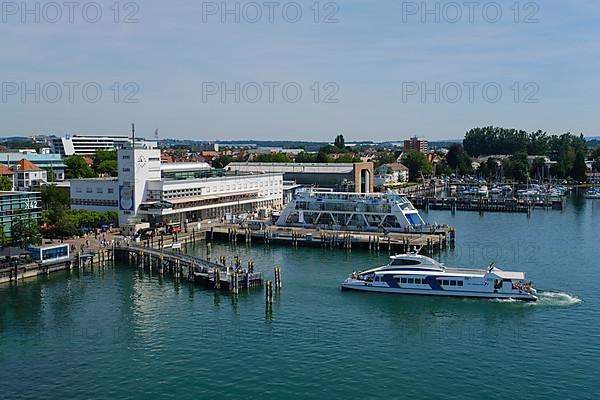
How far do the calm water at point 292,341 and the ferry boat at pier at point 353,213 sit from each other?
12.3 m

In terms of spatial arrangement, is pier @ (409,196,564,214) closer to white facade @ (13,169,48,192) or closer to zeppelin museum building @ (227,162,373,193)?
zeppelin museum building @ (227,162,373,193)

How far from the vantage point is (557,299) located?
90.1 ft

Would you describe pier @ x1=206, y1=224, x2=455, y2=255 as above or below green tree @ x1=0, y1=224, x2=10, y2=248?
below

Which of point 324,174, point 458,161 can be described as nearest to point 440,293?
point 324,174

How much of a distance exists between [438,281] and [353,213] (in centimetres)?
1802

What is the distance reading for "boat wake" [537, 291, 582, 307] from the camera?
88.0ft

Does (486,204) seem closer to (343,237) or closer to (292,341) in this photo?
(343,237)

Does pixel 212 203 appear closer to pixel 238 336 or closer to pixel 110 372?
pixel 238 336

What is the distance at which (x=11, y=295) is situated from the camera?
93.1ft

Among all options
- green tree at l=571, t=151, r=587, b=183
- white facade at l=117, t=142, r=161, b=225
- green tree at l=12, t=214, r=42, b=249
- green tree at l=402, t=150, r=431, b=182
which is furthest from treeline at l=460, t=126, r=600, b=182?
green tree at l=12, t=214, r=42, b=249

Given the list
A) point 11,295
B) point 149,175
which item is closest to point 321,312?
point 11,295

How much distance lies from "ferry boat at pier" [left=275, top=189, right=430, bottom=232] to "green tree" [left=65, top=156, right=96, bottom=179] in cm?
3303

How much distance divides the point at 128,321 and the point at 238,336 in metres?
4.50

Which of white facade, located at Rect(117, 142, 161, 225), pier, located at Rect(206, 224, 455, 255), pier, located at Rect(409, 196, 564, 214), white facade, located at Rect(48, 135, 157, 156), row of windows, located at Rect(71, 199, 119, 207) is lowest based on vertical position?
pier, located at Rect(206, 224, 455, 255)
